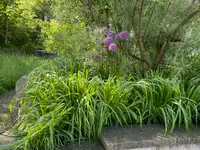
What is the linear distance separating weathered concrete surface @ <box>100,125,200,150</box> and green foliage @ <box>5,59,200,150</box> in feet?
0.24

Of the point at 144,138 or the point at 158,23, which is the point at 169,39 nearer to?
the point at 158,23

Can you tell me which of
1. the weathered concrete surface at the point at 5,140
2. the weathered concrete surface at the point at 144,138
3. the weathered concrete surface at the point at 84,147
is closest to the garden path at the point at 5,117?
the weathered concrete surface at the point at 5,140

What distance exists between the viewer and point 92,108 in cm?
202

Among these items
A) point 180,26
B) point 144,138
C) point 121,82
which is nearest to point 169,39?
point 180,26

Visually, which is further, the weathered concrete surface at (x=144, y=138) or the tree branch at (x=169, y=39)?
the tree branch at (x=169, y=39)

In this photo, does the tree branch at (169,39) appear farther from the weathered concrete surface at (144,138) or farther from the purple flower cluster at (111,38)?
the weathered concrete surface at (144,138)

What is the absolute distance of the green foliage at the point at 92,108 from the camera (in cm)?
192

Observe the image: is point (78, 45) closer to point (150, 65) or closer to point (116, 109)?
point (150, 65)

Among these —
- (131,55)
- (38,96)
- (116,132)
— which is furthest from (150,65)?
(38,96)

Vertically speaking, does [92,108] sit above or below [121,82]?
below

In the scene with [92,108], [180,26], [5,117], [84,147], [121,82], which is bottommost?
[5,117]

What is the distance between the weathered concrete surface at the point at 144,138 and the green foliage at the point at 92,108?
0.07 metres

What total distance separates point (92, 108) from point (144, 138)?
1.68 feet

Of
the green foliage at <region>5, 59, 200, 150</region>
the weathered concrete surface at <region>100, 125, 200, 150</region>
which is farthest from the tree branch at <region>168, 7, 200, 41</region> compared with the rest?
the weathered concrete surface at <region>100, 125, 200, 150</region>
